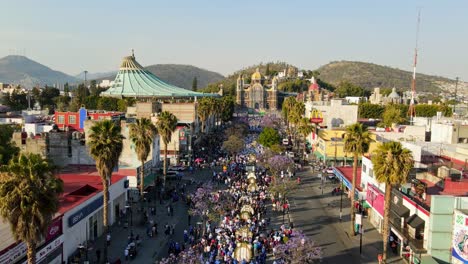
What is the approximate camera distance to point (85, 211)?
26828 millimetres

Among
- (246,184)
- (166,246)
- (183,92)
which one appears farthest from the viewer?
(183,92)

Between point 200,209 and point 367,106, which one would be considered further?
point 367,106

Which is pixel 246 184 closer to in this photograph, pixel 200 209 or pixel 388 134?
pixel 200 209

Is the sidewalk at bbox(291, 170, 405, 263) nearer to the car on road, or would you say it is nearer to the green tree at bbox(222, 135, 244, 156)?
the car on road

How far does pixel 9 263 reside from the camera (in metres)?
18.5

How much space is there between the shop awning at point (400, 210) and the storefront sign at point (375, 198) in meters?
1.90

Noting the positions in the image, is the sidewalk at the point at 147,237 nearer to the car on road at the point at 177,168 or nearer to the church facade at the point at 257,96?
the car on road at the point at 177,168

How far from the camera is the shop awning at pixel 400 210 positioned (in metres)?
26.7

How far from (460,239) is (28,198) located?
64.8 feet

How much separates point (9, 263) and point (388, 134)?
48.6 metres

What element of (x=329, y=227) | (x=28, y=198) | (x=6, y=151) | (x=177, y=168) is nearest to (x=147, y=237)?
(x=6, y=151)

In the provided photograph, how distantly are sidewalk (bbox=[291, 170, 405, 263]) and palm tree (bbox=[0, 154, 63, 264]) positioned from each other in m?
18.3

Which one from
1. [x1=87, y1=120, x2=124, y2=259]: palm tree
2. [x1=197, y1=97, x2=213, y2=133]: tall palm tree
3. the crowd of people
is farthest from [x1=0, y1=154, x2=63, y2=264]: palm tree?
[x1=197, y1=97, x2=213, y2=133]: tall palm tree

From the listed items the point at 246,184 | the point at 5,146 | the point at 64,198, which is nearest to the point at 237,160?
the point at 246,184
